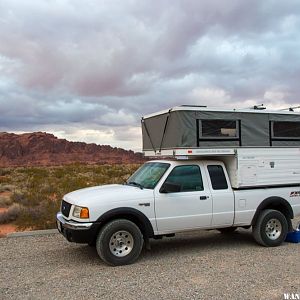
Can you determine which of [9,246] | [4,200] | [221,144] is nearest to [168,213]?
[221,144]

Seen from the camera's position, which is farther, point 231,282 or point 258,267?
point 258,267

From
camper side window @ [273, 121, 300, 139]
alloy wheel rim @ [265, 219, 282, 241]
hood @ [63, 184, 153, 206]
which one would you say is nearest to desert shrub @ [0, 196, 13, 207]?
hood @ [63, 184, 153, 206]

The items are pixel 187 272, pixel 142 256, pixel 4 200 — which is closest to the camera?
pixel 187 272

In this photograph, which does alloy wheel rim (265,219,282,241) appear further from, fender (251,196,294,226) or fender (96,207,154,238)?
fender (96,207,154,238)

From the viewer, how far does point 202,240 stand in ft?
31.9

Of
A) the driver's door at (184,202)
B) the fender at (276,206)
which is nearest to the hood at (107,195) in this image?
the driver's door at (184,202)

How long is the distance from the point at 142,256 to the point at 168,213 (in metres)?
1.03

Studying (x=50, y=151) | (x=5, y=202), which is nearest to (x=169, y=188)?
(x=5, y=202)

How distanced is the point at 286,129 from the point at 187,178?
8.55ft

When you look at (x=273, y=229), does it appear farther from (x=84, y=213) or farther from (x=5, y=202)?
(x=5, y=202)

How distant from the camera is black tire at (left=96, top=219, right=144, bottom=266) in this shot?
7.38 m

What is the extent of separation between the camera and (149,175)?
8539 millimetres

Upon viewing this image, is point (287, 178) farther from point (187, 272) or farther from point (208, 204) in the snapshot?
point (187, 272)

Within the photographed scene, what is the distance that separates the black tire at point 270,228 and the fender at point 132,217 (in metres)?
2.45
